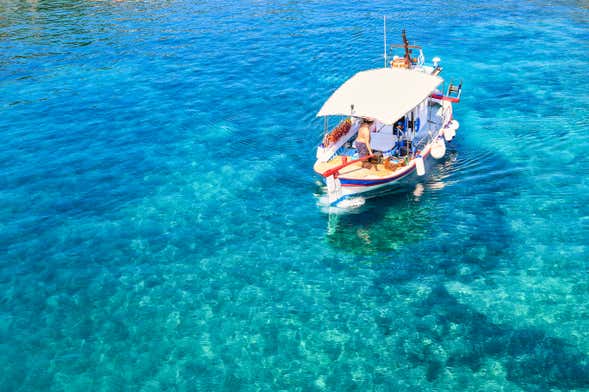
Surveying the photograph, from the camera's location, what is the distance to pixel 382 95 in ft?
90.7

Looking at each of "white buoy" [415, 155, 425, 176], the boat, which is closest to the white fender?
the boat

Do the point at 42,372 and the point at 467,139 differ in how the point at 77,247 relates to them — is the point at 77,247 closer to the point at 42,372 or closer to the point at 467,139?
the point at 42,372

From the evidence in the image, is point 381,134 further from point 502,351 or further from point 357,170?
point 502,351

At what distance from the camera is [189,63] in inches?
1960

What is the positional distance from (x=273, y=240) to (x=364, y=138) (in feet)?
26.5

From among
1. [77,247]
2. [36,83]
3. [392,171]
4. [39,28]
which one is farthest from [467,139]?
[39,28]

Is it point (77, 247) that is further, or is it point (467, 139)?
point (467, 139)

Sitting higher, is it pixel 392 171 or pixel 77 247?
pixel 392 171

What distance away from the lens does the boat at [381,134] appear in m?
26.3

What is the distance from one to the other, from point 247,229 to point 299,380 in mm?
10100

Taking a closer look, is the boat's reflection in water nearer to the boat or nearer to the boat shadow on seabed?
the boat

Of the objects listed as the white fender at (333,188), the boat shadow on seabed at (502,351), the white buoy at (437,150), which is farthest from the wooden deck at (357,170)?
the boat shadow on seabed at (502,351)

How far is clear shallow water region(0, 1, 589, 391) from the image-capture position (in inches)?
738

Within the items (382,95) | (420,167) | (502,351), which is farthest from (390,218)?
(502,351)
